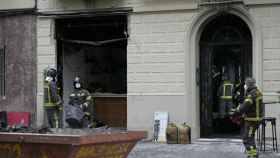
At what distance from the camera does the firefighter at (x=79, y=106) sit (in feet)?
57.8

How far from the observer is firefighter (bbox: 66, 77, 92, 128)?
1762 centimetres

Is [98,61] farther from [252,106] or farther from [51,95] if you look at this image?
[252,106]

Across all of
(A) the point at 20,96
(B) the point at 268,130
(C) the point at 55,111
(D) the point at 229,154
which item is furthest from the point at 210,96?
(A) the point at 20,96

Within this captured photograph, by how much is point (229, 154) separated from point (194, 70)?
357cm

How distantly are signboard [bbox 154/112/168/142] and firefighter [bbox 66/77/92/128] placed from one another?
6.88ft

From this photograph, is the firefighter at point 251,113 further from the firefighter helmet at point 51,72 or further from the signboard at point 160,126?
the firefighter helmet at point 51,72

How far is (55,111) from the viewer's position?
18.5 metres

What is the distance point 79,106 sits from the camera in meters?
18.4

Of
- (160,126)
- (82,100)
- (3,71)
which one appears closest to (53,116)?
(82,100)

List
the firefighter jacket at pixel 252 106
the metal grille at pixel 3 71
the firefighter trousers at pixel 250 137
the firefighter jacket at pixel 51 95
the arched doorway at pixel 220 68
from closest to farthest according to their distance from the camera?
the firefighter jacket at pixel 252 106 → the firefighter trousers at pixel 250 137 → the arched doorway at pixel 220 68 → the firefighter jacket at pixel 51 95 → the metal grille at pixel 3 71

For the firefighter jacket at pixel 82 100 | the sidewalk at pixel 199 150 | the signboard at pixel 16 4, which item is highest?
the signboard at pixel 16 4

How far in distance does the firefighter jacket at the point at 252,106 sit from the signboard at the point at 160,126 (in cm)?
455

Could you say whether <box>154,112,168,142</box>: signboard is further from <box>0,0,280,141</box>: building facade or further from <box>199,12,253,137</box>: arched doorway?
<box>199,12,253,137</box>: arched doorway

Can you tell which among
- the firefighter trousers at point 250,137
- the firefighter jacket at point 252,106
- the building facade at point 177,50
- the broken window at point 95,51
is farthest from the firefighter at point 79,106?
the firefighter jacket at point 252,106
